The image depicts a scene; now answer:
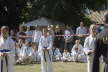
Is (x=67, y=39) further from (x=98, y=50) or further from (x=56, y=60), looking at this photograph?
(x=98, y=50)

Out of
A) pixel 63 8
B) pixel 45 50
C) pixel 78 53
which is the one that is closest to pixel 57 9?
pixel 63 8

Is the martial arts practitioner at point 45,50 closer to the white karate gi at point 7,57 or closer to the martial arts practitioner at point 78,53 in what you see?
the white karate gi at point 7,57

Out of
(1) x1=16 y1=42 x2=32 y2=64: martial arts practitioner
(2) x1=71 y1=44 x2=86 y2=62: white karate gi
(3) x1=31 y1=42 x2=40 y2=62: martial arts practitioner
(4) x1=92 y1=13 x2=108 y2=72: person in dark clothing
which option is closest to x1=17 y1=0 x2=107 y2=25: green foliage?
(3) x1=31 y1=42 x2=40 y2=62: martial arts practitioner

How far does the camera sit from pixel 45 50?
45.8ft

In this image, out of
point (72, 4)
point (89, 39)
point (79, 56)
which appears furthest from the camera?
point (72, 4)

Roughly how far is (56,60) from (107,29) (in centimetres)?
1519

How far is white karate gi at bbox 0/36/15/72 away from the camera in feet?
37.8

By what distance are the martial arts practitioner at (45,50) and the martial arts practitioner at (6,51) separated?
2.22 meters

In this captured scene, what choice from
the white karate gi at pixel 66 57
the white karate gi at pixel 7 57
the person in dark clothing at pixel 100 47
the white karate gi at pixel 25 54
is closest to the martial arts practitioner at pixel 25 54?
the white karate gi at pixel 25 54

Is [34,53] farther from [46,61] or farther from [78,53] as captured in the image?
[46,61]

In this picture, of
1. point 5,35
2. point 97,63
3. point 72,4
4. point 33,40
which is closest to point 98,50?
point 97,63

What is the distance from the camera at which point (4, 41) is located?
11531 millimetres

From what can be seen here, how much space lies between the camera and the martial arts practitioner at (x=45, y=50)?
13.9m

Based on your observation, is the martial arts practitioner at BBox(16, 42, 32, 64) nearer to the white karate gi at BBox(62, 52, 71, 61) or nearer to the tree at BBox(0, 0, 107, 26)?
the white karate gi at BBox(62, 52, 71, 61)
